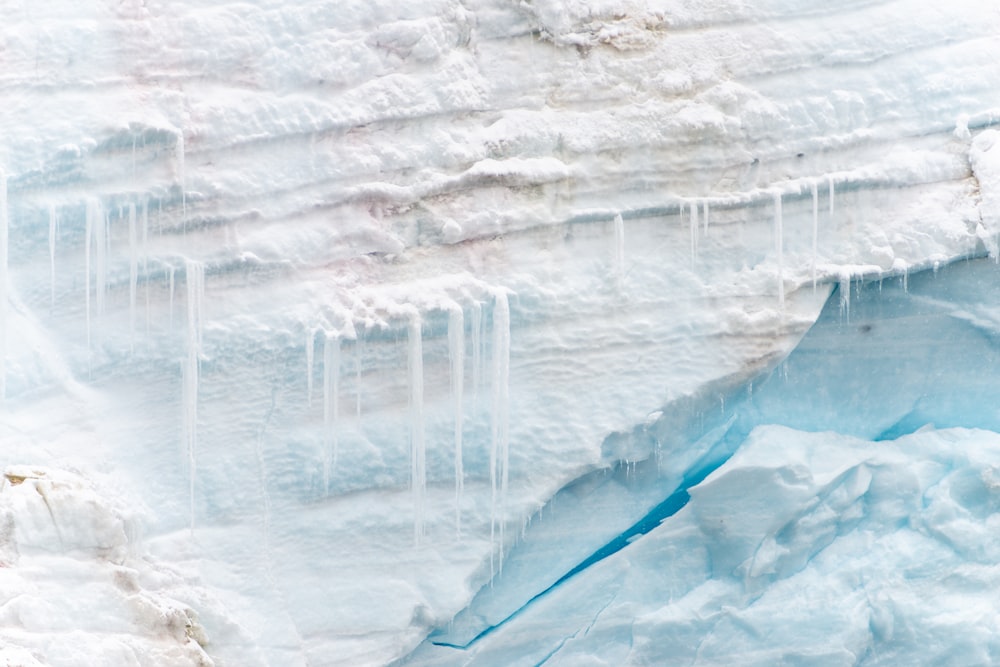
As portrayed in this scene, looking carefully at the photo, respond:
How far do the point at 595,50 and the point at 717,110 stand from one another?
411 millimetres

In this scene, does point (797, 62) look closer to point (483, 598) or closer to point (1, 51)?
point (483, 598)

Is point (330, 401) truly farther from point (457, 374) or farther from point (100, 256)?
point (100, 256)

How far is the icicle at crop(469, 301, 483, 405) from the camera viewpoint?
12.4ft

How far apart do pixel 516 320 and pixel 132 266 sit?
3.67ft

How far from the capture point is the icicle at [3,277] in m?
3.62

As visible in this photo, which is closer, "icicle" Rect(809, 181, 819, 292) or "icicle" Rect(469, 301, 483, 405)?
"icicle" Rect(469, 301, 483, 405)

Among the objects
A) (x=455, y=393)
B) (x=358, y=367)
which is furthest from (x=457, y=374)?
(x=358, y=367)

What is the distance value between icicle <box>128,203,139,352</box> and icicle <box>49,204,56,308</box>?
0.21 metres

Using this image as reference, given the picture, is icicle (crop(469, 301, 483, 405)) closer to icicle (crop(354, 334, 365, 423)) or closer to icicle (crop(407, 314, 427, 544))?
icicle (crop(407, 314, 427, 544))

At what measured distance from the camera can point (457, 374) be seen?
3.75 metres

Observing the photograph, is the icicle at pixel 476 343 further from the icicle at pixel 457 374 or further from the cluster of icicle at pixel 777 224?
the cluster of icicle at pixel 777 224

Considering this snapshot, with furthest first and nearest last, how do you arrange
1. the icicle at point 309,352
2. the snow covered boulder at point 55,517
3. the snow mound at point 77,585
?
1. the icicle at point 309,352
2. the snow covered boulder at point 55,517
3. the snow mound at point 77,585

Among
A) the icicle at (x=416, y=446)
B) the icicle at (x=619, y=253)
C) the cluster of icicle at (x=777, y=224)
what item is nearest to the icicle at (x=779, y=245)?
the cluster of icicle at (x=777, y=224)

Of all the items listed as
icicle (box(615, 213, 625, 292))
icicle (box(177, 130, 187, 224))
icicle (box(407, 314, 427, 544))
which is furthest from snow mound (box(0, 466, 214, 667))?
icicle (box(615, 213, 625, 292))
